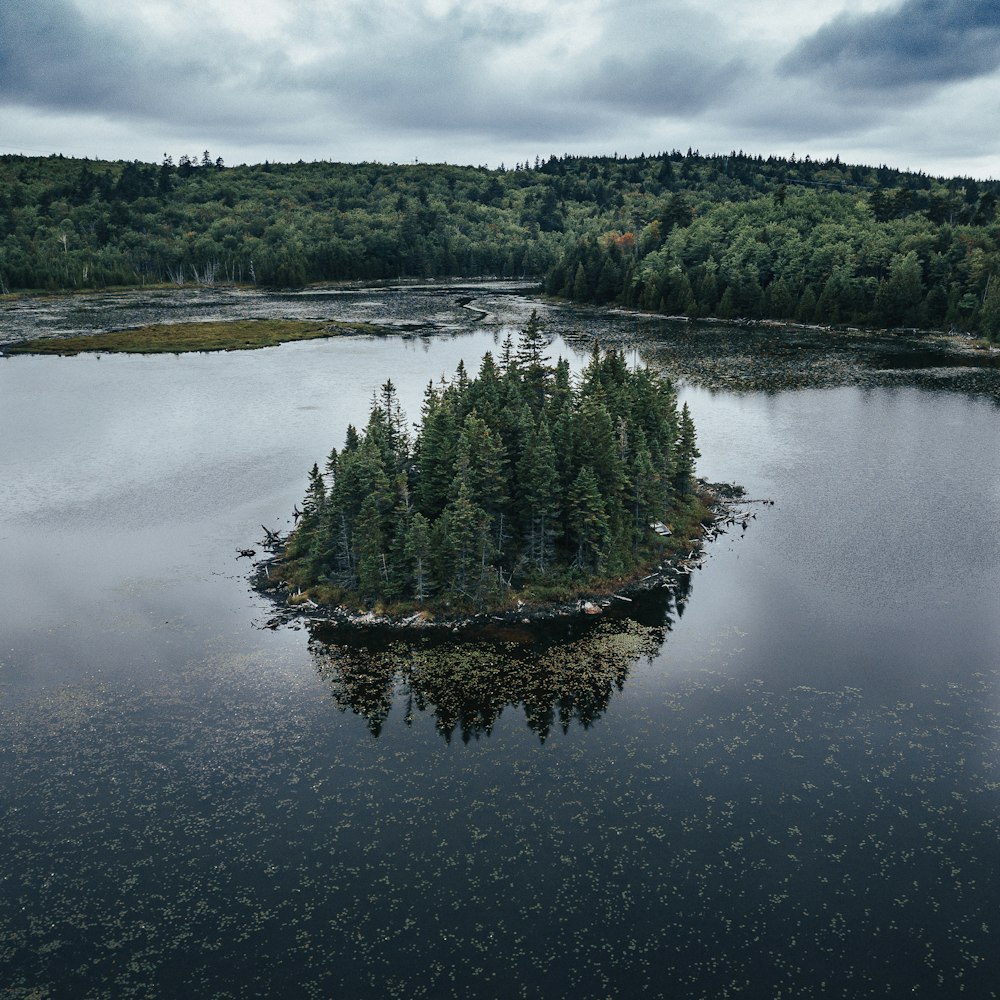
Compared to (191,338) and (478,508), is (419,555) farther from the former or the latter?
(191,338)

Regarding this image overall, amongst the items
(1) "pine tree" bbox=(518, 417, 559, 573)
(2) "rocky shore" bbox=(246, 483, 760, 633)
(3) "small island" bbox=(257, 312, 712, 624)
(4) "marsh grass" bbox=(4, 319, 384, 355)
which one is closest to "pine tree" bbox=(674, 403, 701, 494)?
(3) "small island" bbox=(257, 312, 712, 624)

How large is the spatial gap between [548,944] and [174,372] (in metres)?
133

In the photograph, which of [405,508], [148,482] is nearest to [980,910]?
[405,508]

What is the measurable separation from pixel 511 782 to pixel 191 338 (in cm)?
15964

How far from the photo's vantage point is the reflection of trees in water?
45.2m

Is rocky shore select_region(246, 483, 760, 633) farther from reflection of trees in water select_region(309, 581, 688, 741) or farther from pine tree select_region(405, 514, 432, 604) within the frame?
pine tree select_region(405, 514, 432, 604)

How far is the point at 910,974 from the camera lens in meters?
29.4

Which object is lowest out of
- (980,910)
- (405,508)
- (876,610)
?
(980,910)

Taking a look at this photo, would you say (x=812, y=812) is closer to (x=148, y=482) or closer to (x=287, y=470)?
(x=287, y=470)

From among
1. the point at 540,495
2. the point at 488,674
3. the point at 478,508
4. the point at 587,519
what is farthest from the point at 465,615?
the point at 587,519

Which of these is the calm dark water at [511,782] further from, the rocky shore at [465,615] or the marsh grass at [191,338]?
the marsh grass at [191,338]

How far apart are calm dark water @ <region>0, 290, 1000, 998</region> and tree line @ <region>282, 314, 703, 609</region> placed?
580 cm

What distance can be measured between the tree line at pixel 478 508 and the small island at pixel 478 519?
0.10 meters

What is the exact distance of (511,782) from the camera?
39.5m
